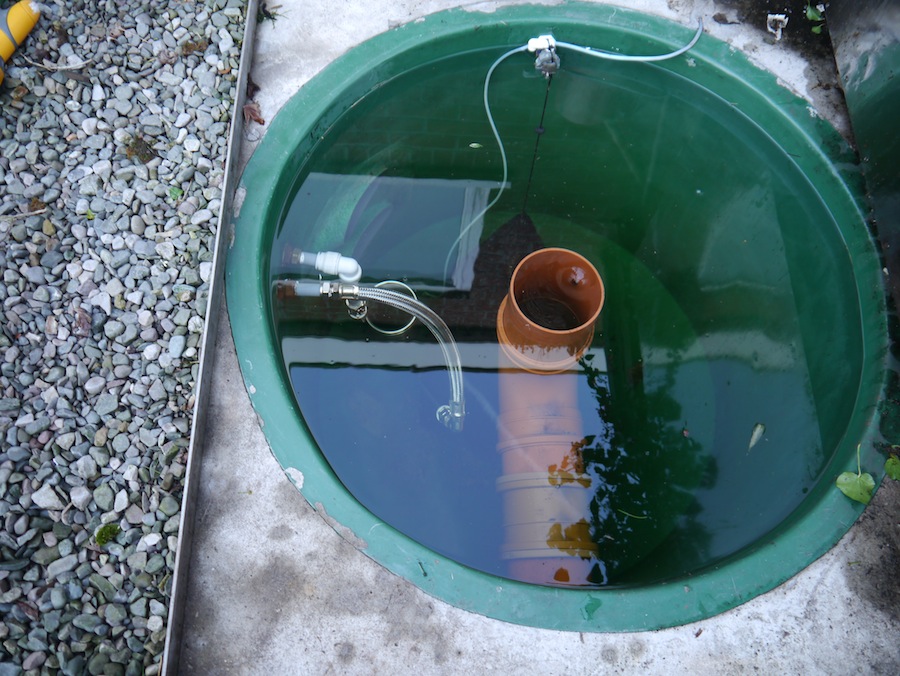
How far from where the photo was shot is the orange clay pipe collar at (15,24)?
208cm

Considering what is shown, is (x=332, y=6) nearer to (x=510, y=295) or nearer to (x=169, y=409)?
(x=510, y=295)

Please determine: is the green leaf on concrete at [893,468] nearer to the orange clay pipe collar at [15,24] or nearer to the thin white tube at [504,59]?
the thin white tube at [504,59]

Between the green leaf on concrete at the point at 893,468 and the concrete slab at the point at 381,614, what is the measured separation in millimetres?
36

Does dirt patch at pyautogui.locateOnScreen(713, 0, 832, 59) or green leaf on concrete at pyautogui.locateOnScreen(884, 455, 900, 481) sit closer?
green leaf on concrete at pyautogui.locateOnScreen(884, 455, 900, 481)

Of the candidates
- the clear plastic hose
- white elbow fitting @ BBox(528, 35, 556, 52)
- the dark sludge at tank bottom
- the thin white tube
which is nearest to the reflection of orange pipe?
the dark sludge at tank bottom

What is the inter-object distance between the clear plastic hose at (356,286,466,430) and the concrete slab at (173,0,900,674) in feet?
2.30

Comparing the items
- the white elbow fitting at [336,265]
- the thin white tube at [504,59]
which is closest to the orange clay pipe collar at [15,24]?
the white elbow fitting at [336,265]

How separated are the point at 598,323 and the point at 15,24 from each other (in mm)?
2311

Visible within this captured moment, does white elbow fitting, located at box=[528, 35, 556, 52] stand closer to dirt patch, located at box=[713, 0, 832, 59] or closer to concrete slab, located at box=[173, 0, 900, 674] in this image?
dirt patch, located at box=[713, 0, 832, 59]

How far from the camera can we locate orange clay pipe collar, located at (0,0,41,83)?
2076mm

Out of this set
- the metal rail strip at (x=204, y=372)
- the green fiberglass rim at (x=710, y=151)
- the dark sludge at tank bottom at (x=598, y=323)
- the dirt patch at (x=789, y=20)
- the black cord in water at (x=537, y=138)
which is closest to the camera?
the metal rail strip at (x=204, y=372)

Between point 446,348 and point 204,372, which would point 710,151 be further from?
point 204,372

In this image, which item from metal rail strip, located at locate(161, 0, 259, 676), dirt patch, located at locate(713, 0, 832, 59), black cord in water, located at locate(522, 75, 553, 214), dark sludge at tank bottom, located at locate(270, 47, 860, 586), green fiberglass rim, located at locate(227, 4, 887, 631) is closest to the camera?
metal rail strip, located at locate(161, 0, 259, 676)

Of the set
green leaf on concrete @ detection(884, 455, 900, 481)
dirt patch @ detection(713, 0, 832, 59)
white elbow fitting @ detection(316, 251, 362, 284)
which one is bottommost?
white elbow fitting @ detection(316, 251, 362, 284)
